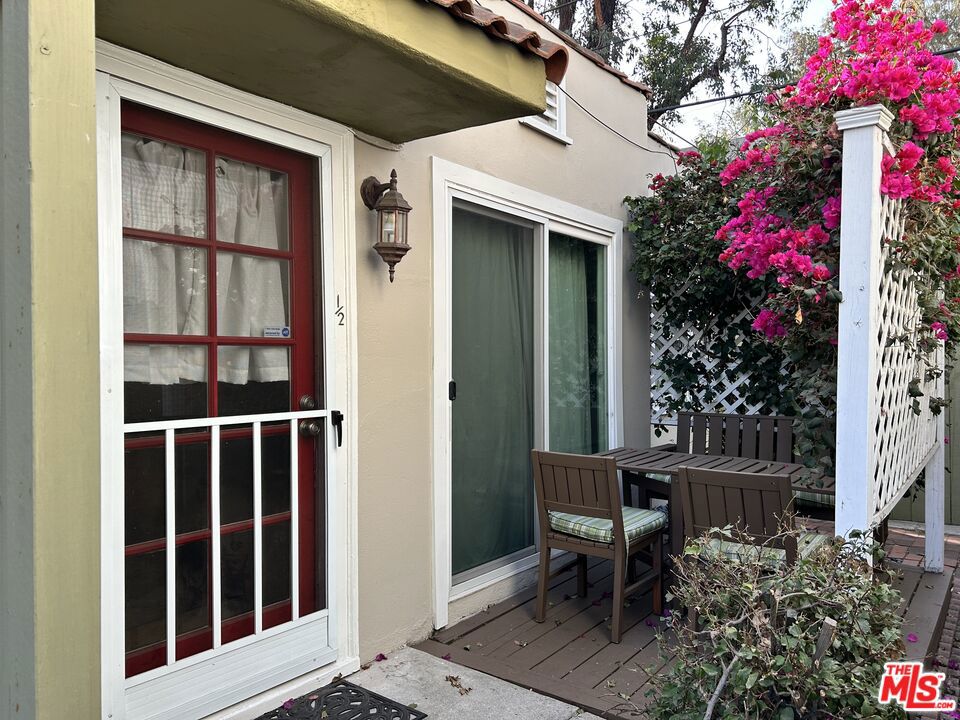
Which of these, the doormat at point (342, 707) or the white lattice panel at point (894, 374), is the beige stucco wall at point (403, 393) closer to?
the doormat at point (342, 707)

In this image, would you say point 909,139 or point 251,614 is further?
point 909,139

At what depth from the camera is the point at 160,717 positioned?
2.30 m

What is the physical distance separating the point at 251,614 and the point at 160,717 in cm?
42

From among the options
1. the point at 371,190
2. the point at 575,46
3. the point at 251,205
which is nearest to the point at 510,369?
the point at 371,190

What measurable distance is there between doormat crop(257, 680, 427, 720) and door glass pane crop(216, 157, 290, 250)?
1.66m

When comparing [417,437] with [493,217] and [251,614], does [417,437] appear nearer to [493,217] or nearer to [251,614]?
[251,614]

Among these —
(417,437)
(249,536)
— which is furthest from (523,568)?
(249,536)

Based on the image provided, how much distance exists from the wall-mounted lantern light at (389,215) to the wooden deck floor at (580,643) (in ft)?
5.62

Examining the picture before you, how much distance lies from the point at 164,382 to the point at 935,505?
4220 millimetres

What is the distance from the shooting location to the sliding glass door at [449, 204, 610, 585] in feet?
12.0

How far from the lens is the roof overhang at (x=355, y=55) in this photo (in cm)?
195

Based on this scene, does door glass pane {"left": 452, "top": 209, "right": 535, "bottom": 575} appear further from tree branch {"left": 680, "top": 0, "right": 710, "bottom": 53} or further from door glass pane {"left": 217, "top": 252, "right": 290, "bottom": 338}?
tree branch {"left": 680, "top": 0, "right": 710, "bottom": 53}

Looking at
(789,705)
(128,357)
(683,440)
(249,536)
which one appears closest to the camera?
(789,705)

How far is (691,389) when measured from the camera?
16.7ft
